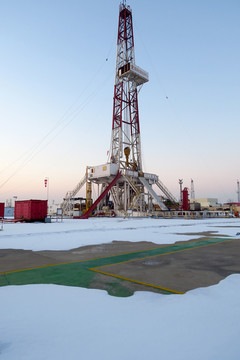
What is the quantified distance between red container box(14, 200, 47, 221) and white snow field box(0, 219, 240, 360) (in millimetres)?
26399

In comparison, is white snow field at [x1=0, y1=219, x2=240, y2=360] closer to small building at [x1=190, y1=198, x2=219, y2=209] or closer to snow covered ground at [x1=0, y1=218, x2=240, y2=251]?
snow covered ground at [x1=0, y1=218, x2=240, y2=251]

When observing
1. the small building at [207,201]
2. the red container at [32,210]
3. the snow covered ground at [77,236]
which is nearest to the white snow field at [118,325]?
the snow covered ground at [77,236]

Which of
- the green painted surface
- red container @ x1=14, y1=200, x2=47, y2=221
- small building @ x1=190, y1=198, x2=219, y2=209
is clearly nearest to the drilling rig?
red container @ x1=14, y1=200, x2=47, y2=221

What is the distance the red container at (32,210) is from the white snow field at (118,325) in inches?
1039

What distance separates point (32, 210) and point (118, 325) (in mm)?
28617

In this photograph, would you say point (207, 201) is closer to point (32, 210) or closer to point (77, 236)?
point (32, 210)

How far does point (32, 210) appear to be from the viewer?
29766 millimetres

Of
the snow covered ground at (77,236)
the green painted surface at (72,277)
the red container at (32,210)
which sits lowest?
the snow covered ground at (77,236)

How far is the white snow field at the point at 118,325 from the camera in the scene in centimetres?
265

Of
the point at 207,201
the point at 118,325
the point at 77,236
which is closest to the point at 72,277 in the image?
the point at 118,325

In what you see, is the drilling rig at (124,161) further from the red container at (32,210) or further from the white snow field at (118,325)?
the white snow field at (118,325)

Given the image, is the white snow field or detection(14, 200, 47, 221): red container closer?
the white snow field

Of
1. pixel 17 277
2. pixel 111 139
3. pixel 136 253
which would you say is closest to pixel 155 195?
pixel 111 139

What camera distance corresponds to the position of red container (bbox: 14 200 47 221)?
29.7 metres
